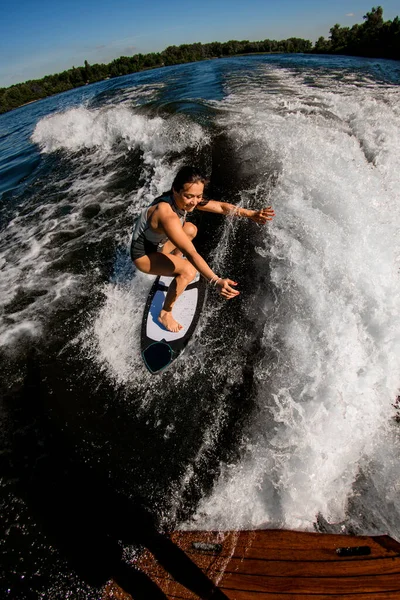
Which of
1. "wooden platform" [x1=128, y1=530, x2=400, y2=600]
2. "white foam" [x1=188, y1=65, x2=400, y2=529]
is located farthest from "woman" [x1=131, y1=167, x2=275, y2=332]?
"wooden platform" [x1=128, y1=530, x2=400, y2=600]

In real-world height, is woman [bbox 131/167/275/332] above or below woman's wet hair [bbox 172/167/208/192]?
below

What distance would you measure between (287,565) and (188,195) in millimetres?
3275

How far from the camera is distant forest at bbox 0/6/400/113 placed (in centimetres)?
3604

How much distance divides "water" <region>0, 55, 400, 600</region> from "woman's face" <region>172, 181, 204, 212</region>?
5.64ft

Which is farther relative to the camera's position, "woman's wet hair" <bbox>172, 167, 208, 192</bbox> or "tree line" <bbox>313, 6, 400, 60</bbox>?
"tree line" <bbox>313, 6, 400, 60</bbox>

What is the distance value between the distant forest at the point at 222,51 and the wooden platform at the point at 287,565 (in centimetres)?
4299

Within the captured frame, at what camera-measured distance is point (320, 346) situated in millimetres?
3428

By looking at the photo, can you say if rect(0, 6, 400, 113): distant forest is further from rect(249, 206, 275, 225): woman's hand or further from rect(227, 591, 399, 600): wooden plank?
rect(227, 591, 399, 600): wooden plank

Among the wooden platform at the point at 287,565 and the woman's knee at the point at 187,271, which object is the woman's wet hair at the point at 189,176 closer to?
the woman's knee at the point at 187,271

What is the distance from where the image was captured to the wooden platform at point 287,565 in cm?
223

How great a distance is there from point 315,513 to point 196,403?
58.2 inches

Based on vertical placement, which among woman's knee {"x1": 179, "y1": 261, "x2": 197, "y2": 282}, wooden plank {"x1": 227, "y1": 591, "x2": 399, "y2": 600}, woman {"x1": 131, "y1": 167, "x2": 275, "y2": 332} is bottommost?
wooden plank {"x1": 227, "y1": 591, "x2": 399, "y2": 600}

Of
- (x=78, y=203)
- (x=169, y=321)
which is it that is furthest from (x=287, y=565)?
(x=78, y=203)

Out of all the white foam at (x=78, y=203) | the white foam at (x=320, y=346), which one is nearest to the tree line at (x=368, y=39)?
the white foam at (x=78, y=203)
